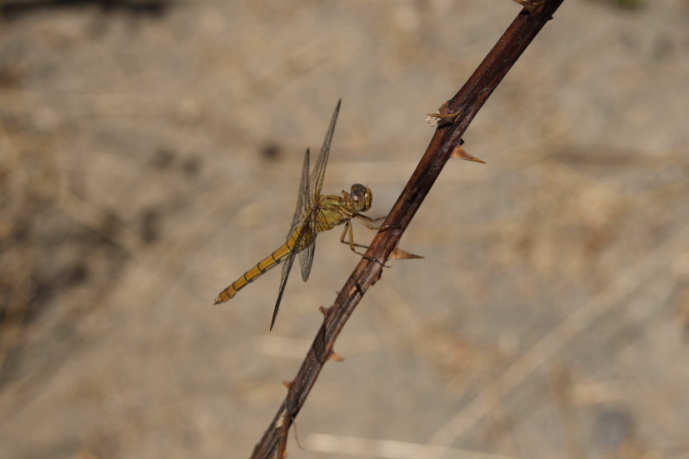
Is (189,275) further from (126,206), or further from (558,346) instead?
(558,346)

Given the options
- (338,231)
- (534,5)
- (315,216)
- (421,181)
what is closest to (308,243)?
(315,216)

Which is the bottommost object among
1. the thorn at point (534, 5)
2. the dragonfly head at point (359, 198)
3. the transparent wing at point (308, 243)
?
the thorn at point (534, 5)

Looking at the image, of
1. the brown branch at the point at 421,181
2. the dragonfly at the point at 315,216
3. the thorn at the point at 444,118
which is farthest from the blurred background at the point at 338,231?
the thorn at the point at 444,118

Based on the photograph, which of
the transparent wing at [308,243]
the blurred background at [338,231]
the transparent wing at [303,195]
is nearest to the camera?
the transparent wing at [308,243]

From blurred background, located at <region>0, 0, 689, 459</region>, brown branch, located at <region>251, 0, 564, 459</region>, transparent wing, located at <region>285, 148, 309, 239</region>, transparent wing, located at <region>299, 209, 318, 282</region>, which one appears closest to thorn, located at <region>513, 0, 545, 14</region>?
brown branch, located at <region>251, 0, 564, 459</region>

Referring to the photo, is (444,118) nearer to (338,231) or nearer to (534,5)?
(534,5)

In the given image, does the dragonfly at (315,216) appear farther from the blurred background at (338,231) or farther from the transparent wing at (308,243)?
the blurred background at (338,231)

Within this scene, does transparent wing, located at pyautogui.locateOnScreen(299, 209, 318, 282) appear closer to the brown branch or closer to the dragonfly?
the dragonfly
